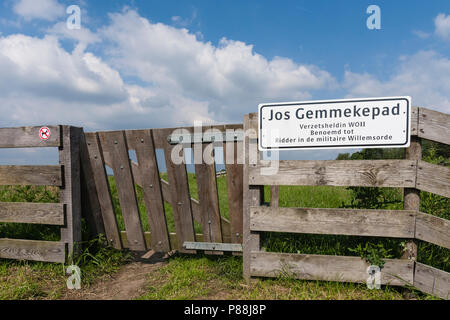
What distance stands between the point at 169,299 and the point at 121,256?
5.10 feet

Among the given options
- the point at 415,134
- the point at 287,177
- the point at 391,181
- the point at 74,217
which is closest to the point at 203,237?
the point at 287,177

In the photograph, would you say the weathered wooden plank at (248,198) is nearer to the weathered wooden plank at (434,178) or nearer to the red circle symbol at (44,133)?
the weathered wooden plank at (434,178)

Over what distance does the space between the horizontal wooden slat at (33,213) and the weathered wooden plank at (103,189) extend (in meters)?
0.54

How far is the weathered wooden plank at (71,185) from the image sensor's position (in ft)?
13.4

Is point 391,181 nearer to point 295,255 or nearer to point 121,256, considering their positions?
point 295,255

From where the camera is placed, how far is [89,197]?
14.4 feet

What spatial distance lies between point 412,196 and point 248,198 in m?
1.73

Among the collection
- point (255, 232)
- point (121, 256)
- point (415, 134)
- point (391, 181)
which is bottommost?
point (121, 256)

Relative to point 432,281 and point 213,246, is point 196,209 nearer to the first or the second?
point 213,246

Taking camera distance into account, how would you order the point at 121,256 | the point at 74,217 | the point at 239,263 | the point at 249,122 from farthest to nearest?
1. the point at 121,256
2. the point at 74,217
3. the point at 239,263
4. the point at 249,122

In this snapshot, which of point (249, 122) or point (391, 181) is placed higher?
point (249, 122)

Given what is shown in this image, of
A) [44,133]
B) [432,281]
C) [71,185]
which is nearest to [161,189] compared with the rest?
[71,185]
